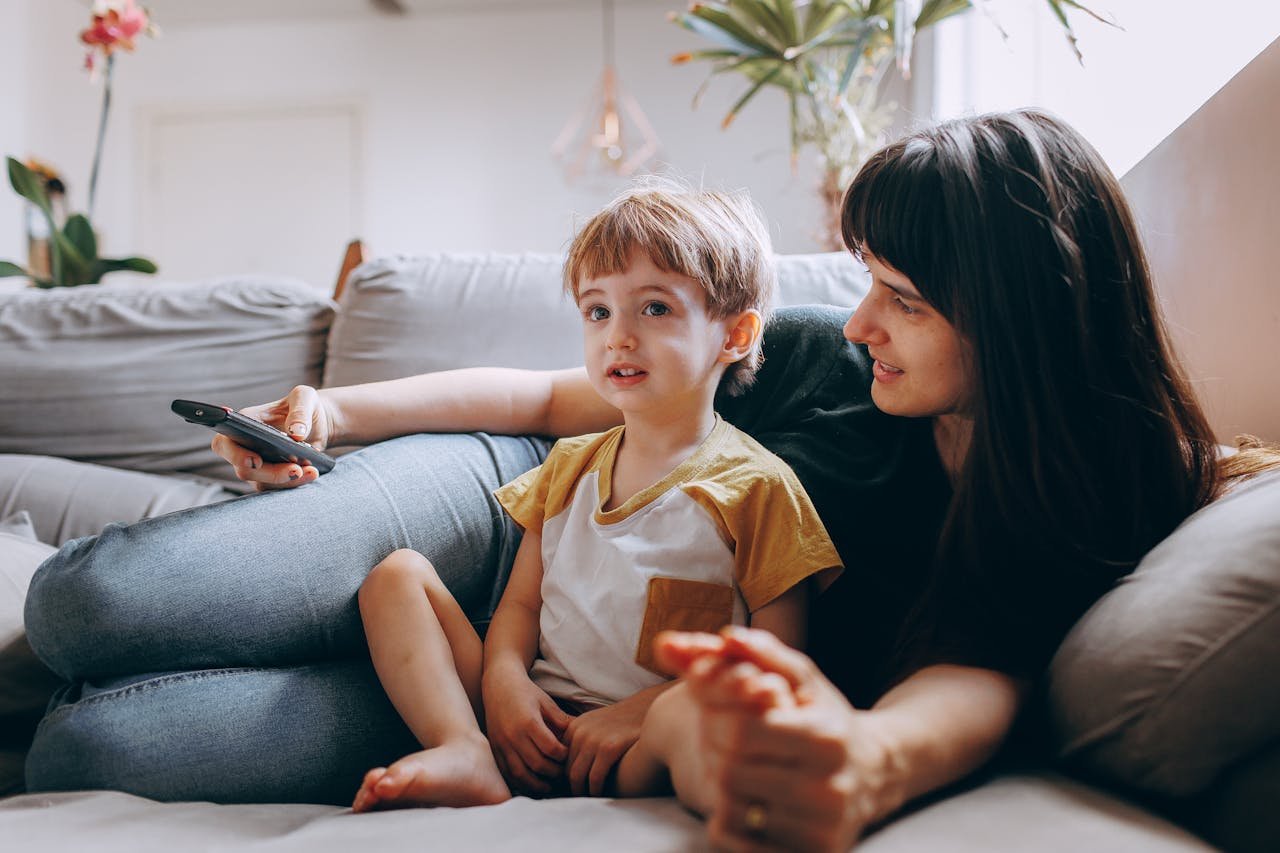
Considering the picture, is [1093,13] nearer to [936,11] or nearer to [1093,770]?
[936,11]

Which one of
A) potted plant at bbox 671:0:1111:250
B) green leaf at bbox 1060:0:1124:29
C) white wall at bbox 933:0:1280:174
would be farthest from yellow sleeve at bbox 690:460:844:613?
potted plant at bbox 671:0:1111:250

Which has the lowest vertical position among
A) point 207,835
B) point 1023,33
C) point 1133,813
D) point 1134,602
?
point 207,835

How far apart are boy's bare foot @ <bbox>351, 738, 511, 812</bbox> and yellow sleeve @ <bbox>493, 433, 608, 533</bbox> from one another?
31cm

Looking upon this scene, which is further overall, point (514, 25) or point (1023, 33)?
point (514, 25)

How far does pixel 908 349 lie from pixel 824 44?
5.62 feet

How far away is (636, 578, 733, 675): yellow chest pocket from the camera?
936 millimetres

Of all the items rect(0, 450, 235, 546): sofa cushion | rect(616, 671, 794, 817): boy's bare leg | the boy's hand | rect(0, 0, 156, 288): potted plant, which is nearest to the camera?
rect(616, 671, 794, 817): boy's bare leg

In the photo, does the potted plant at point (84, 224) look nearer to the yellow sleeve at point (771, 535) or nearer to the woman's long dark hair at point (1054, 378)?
the yellow sleeve at point (771, 535)

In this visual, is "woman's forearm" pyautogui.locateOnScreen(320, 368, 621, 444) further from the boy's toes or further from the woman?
the boy's toes

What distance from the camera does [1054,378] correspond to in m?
0.82

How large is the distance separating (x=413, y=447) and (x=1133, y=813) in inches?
34.2

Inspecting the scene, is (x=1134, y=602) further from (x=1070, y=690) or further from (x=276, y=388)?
(x=276, y=388)

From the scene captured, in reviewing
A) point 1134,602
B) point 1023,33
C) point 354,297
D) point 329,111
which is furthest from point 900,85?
point 1134,602

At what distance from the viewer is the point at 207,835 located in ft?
2.34
